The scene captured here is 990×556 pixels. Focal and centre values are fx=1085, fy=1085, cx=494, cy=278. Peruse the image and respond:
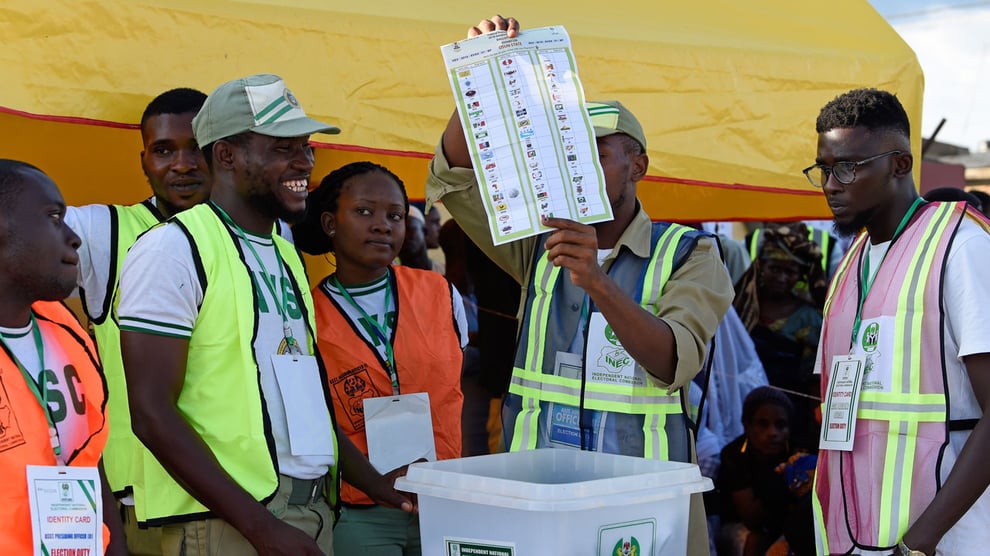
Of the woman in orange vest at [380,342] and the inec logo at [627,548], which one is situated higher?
the woman in orange vest at [380,342]

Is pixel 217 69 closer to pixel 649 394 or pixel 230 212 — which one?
pixel 230 212

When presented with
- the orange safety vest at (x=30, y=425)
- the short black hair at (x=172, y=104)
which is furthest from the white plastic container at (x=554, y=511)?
the short black hair at (x=172, y=104)

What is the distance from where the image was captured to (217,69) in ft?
10.7

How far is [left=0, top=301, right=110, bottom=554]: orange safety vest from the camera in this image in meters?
2.13

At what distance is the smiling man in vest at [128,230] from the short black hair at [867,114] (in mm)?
1849

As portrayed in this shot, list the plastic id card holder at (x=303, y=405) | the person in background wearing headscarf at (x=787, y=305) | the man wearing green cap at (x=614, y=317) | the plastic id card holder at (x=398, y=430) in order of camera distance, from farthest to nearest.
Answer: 1. the person in background wearing headscarf at (x=787, y=305)
2. the plastic id card holder at (x=398, y=430)
3. the man wearing green cap at (x=614, y=317)
4. the plastic id card holder at (x=303, y=405)

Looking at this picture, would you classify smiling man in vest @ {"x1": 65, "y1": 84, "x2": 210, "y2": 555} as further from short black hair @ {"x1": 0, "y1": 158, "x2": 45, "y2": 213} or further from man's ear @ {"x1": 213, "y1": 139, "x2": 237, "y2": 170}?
short black hair @ {"x1": 0, "y1": 158, "x2": 45, "y2": 213}

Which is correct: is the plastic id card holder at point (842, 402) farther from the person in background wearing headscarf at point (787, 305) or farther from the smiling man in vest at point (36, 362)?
the person in background wearing headscarf at point (787, 305)

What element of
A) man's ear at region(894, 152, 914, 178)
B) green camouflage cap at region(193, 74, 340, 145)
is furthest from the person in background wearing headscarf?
green camouflage cap at region(193, 74, 340, 145)

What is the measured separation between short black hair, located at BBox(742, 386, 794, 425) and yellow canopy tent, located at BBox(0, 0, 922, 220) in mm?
944

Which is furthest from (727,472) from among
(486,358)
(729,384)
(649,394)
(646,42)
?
(649,394)

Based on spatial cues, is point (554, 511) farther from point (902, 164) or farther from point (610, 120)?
point (902, 164)

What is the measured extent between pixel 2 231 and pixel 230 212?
0.60 m

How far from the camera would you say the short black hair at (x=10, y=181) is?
2285 millimetres
